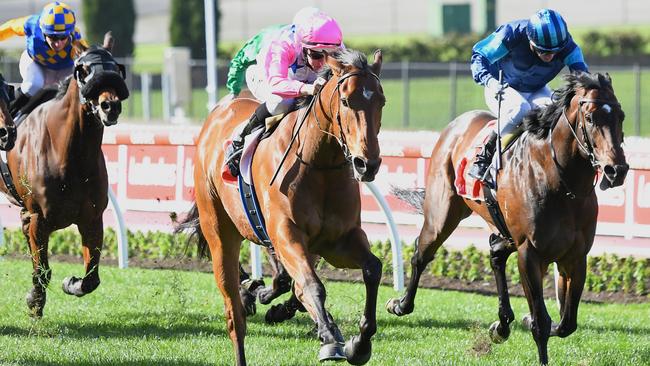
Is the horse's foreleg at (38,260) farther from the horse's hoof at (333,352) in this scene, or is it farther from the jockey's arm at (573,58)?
the jockey's arm at (573,58)

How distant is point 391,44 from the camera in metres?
32.8

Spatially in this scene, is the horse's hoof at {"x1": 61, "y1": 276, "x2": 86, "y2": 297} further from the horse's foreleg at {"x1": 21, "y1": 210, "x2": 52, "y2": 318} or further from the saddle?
the saddle

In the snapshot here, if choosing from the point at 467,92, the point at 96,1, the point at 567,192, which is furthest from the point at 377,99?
the point at 96,1

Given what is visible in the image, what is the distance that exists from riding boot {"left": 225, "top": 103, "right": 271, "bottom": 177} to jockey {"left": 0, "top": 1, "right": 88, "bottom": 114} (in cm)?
231

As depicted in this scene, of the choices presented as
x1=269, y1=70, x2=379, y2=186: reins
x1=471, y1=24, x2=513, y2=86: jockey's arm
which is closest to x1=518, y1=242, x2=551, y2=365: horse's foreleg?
x1=471, y1=24, x2=513, y2=86: jockey's arm

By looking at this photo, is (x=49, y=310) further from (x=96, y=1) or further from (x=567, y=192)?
(x=96, y=1)

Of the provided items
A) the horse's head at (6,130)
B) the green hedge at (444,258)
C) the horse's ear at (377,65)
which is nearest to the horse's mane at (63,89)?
the horse's head at (6,130)

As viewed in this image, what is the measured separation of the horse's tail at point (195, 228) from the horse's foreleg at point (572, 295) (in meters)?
2.60

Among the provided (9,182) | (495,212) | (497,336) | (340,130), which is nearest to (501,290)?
(497,336)

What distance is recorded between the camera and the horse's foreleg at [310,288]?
5488 millimetres

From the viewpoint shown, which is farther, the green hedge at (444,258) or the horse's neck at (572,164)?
the green hedge at (444,258)

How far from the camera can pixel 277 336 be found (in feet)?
25.5

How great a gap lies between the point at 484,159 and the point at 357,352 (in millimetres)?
2155

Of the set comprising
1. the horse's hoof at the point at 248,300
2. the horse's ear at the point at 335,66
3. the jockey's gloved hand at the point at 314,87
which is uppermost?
the horse's ear at the point at 335,66
